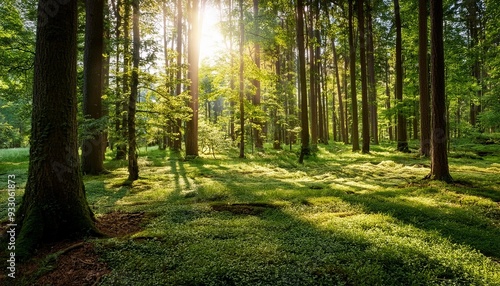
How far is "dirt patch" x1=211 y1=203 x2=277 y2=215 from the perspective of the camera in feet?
21.4

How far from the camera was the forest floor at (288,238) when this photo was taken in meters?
3.57

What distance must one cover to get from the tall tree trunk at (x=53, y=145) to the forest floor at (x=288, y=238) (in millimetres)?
483

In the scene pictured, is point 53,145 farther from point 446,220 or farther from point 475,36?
point 475,36

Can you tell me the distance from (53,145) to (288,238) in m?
4.33

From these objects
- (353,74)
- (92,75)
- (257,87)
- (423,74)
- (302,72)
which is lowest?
(92,75)

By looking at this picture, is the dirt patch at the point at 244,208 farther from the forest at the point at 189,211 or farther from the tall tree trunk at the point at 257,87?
the tall tree trunk at the point at 257,87

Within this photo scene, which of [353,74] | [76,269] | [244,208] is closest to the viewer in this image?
[76,269]

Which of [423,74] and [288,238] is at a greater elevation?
[423,74]

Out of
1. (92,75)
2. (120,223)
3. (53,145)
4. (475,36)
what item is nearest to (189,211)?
(120,223)

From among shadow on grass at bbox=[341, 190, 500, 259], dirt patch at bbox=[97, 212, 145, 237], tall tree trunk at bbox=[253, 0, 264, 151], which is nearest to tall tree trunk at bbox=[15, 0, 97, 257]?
dirt patch at bbox=[97, 212, 145, 237]

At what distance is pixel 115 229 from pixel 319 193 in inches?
207

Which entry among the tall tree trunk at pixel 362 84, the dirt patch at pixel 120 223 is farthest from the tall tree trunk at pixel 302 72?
the dirt patch at pixel 120 223

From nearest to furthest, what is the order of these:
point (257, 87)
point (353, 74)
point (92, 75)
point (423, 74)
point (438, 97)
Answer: point (438, 97) → point (92, 75) → point (423, 74) → point (353, 74) → point (257, 87)

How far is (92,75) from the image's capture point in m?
11.8
